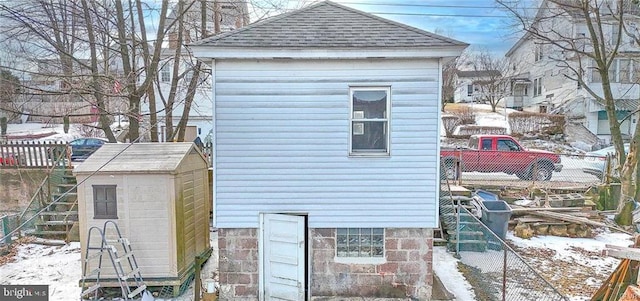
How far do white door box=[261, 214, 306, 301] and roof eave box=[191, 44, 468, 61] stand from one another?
8.92 feet

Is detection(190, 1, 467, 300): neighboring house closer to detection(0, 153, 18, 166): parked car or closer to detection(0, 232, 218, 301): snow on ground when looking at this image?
detection(0, 232, 218, 301): snow on ground

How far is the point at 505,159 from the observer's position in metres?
14.3

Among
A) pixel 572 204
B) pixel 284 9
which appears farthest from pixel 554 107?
pixel 284 9

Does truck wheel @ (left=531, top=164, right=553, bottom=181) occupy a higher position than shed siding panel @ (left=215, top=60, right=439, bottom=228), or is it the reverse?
shed siding panel @ (left=215, top=60, right=439, bottom=228)

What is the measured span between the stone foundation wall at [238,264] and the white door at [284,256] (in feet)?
0.63

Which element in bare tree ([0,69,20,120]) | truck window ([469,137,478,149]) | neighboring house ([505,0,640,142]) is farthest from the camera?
neighboring house ([505,0,640,142])

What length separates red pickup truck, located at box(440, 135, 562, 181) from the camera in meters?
14.2

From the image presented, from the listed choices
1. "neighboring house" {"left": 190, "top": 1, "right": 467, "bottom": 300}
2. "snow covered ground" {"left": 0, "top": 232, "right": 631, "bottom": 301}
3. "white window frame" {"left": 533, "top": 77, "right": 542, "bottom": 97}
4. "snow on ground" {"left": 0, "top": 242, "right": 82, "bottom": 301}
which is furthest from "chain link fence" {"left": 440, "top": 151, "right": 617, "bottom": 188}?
"white window frame" {"left": 533, "top": 77, "right": 542, "bottom": 97}

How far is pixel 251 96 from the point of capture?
21.4 feet

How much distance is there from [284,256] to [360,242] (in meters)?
1.36

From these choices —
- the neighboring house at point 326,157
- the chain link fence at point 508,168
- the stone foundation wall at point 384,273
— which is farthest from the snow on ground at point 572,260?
the chain link fence at point 508,168

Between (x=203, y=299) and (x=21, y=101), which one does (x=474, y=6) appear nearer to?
(x=203, y=299)

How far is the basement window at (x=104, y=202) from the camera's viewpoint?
6.82 meters

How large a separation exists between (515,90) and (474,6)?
78.9ft
